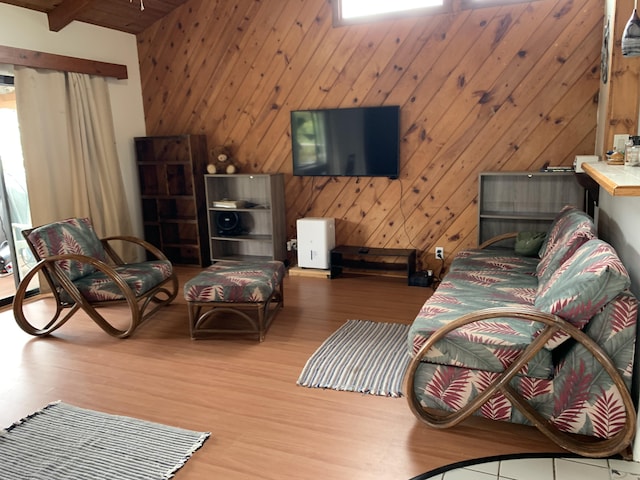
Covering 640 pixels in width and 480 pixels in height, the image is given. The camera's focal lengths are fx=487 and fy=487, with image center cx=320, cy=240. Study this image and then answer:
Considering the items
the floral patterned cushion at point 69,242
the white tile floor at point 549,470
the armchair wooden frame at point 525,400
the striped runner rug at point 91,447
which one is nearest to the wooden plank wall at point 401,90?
the floral patterned cushion at point 69,242

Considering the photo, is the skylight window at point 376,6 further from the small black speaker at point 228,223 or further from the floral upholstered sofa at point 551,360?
the floral upholstered sofa at point 551,360

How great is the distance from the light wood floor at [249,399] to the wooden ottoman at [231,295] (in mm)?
128

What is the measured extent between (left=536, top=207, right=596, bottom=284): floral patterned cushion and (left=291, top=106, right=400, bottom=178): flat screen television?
175 centimetres

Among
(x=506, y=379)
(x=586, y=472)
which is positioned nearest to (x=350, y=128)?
(x=506, y=379)

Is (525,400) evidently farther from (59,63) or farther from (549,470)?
(59,63)

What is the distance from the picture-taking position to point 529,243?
3.61m

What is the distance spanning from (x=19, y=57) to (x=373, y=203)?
11.2 feet

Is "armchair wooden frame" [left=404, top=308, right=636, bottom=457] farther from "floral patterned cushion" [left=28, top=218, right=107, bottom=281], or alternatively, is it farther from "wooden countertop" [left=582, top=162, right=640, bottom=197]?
"floral patterned cushion" [left=28, top=218, right=107, bottom=281]

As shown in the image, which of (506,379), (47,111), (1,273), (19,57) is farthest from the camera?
(1,273)

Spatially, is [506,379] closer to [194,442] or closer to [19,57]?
[194,442]

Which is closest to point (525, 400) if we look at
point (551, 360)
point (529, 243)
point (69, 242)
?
point (551, 360)

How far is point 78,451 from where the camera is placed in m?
2.18

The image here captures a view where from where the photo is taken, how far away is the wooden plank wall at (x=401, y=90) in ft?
13.2

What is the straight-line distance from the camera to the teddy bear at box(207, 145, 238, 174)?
5172 millimetres
